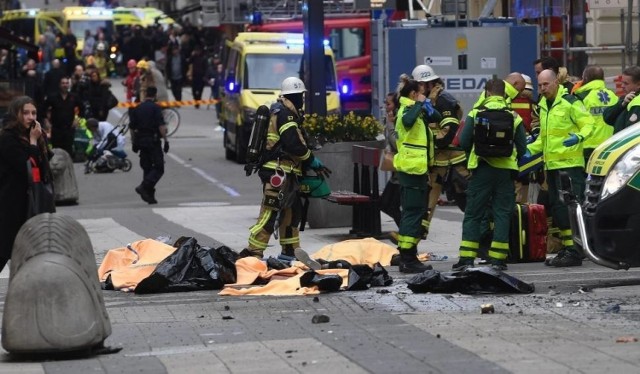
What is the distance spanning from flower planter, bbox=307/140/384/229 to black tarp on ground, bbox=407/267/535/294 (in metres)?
5.63

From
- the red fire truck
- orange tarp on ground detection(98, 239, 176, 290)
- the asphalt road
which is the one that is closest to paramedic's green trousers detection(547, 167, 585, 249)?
the asphalt road

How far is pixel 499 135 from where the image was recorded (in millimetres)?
12766

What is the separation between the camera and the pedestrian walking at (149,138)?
21875 mm

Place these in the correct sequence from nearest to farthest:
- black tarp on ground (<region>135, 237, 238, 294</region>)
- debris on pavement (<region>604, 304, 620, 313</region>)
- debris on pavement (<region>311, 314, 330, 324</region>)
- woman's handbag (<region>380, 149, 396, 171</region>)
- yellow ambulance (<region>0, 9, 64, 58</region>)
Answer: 1. debris on pavement (<region>311, 314, 330, 324</region>)
2. debris on pavement (<region>604, 304, 620, 313</region>)
3. black tarp on ground (<region>135, 237, 238, 294</region>)
4. woman's handbag (<region>380, 149, 396, 171</region>)
5. yellow ambulance (<region>0, 9, 64, 58</region>)

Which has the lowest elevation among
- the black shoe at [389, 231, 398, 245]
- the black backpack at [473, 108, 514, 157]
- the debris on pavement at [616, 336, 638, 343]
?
the black shoe at [389, 231, 398, 245]

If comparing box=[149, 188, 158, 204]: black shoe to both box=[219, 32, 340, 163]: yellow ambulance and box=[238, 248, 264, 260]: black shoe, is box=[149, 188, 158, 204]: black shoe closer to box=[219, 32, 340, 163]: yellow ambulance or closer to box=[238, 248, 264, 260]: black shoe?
box=[219, 32, 340, 163]: yellow ambulance

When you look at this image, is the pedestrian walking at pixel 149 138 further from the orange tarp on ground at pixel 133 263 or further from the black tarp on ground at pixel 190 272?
the black tarp on ground at pixel 190 272

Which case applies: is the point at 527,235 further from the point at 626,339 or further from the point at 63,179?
the point at 63,179

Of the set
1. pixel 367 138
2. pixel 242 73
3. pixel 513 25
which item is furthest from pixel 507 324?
pixel 242 73

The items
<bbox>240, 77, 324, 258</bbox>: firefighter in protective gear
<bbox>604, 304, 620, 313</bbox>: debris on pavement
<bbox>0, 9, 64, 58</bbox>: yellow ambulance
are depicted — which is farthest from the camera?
<bbox>0, 9, 64, 58</bbox>: yellow ambulance

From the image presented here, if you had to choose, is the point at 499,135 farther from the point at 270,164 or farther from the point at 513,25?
the point at 513,25

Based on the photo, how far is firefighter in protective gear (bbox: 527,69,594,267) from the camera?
530 inches

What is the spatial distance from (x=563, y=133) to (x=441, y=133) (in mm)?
1914

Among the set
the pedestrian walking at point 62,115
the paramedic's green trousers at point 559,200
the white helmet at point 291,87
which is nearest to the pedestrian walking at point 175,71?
the pedestrian walking at point 62,115
